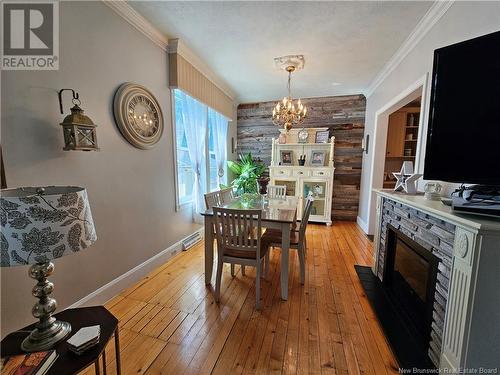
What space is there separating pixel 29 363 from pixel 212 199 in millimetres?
1878

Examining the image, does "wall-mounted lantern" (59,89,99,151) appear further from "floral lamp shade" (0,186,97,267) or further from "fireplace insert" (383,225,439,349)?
"fireplace insert" (383,225,439,349)

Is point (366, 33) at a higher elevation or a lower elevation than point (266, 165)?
higher

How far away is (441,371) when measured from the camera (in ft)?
4.09

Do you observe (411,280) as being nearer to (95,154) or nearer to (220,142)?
(95,154)

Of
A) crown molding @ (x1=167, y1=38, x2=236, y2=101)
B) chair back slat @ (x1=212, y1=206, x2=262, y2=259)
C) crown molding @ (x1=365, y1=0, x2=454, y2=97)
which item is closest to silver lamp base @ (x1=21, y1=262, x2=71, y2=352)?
chair back slat @ (x1=212, y1=206, x2=262, y2=259)

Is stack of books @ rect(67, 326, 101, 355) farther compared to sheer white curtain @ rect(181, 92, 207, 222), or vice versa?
sheer white curtain @ rect(181, 92, 207, 222)

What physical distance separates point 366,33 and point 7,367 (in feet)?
11.5

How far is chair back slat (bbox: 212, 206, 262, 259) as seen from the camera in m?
1.79

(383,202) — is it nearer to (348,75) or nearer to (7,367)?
(348,75)

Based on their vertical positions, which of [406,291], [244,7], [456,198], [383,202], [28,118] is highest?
[244,7]

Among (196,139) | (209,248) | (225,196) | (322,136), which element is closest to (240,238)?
(209,248)

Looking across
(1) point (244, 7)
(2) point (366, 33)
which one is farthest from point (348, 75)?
(1) point (244, 7)

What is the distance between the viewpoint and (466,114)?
1.21 m

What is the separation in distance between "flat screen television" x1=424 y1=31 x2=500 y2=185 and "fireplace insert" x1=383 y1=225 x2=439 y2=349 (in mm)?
607
